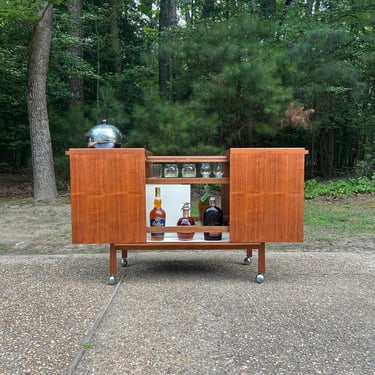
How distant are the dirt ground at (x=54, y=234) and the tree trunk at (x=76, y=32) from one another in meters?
4.42

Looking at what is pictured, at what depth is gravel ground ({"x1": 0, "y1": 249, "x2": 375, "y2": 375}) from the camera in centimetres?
189

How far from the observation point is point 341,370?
5.96 feet

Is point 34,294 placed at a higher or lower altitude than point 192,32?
lower

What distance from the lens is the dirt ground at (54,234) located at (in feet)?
14.6

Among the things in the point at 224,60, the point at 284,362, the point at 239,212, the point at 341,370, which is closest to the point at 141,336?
the point at 284,362

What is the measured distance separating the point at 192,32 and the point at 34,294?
857 cm

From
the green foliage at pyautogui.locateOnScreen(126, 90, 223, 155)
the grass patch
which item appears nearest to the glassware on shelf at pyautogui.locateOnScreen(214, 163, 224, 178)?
the grass patch

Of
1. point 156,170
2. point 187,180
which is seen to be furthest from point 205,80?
point 187,180

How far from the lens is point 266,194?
302 centimetres

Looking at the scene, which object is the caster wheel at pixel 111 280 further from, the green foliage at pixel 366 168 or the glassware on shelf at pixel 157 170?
the green foliage at pixel 366 168

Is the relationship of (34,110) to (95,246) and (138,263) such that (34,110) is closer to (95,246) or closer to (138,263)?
(95,246)

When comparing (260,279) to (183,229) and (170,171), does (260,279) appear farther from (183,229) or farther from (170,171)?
(170,171)

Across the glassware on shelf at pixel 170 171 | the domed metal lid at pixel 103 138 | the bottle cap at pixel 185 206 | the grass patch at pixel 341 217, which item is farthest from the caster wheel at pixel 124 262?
the grass patch at pixel 341 217

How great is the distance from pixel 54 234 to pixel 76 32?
7544 millimetres
